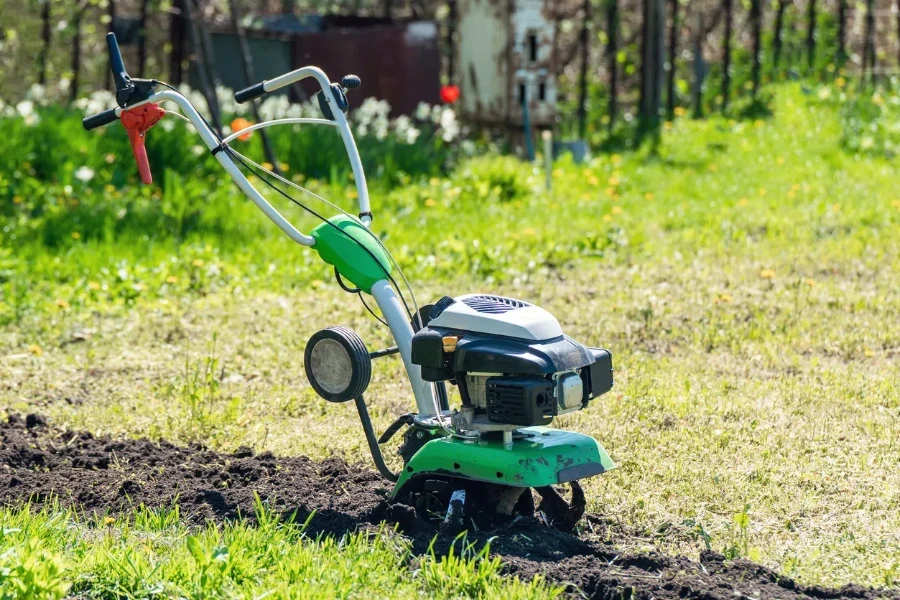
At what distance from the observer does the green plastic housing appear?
389 centimetres

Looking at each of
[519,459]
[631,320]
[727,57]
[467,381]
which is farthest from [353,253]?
[727,57]

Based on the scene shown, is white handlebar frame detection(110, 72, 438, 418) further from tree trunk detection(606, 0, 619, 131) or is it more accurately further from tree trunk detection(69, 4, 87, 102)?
tree trunk detection(606, 0, 619, 131)

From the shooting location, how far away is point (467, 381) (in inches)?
141

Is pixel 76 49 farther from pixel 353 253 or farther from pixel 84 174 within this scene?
pixel 353 253

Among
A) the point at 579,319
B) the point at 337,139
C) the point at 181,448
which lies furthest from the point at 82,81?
the point at 181,448

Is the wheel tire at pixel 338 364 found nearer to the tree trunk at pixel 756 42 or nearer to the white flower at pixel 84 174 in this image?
the white flower at pixel 84 174

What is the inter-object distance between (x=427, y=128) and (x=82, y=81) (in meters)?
3.81

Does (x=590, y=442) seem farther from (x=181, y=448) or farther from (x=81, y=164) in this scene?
(x=81, y=164)

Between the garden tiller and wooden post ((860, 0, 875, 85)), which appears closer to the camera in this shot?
the garden tiller

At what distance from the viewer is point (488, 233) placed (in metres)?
7.94

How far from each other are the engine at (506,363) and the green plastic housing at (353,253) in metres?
0.33

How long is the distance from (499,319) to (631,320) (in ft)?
9.60

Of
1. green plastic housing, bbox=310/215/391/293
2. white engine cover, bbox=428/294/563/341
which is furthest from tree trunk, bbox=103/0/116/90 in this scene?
white engine cover, bbox=428/294/563/341

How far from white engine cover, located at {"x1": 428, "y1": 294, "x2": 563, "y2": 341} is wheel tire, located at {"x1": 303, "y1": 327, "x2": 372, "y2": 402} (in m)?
0.28
